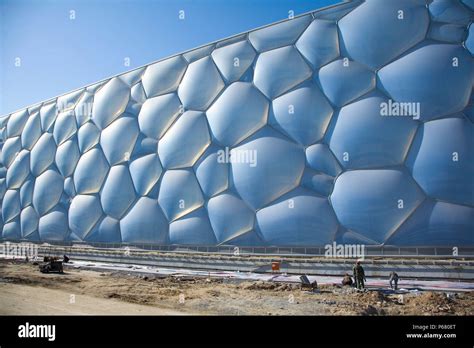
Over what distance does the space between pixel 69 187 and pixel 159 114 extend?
9461 millimetres

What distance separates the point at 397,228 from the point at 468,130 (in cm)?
453

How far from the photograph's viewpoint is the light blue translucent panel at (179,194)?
58.1ft

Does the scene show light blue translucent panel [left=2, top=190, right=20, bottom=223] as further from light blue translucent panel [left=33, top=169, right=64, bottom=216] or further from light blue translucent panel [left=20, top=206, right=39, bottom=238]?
light blue translucent panel [left=33, top=169, right=64, bottom=216]

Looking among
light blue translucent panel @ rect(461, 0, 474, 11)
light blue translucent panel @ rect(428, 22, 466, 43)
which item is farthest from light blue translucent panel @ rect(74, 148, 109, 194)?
light blue translucent panel @ rect(461, 0, 474, 11)

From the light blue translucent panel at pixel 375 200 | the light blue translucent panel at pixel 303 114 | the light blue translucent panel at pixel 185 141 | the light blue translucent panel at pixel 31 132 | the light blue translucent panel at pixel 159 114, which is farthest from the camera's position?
the light blue translucent panel at pixel 31 132

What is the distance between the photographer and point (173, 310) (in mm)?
8625

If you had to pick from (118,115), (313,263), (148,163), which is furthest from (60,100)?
(313,263)

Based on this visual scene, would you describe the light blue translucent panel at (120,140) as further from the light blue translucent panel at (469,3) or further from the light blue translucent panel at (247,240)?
the light blue translucent panel at (469,3)

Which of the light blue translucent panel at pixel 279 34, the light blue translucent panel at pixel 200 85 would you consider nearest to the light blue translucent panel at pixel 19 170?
the light blue translucent panel at pixel 200 85

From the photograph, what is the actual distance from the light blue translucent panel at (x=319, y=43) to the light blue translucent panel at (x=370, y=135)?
285 centimetres

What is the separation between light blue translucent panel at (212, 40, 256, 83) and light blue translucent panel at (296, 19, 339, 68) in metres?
2.75

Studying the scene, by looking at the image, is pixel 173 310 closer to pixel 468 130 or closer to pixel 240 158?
pixel 240 158

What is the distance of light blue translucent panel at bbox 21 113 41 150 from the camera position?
29328mm

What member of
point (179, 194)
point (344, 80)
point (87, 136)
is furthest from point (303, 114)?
point (87, 136)
